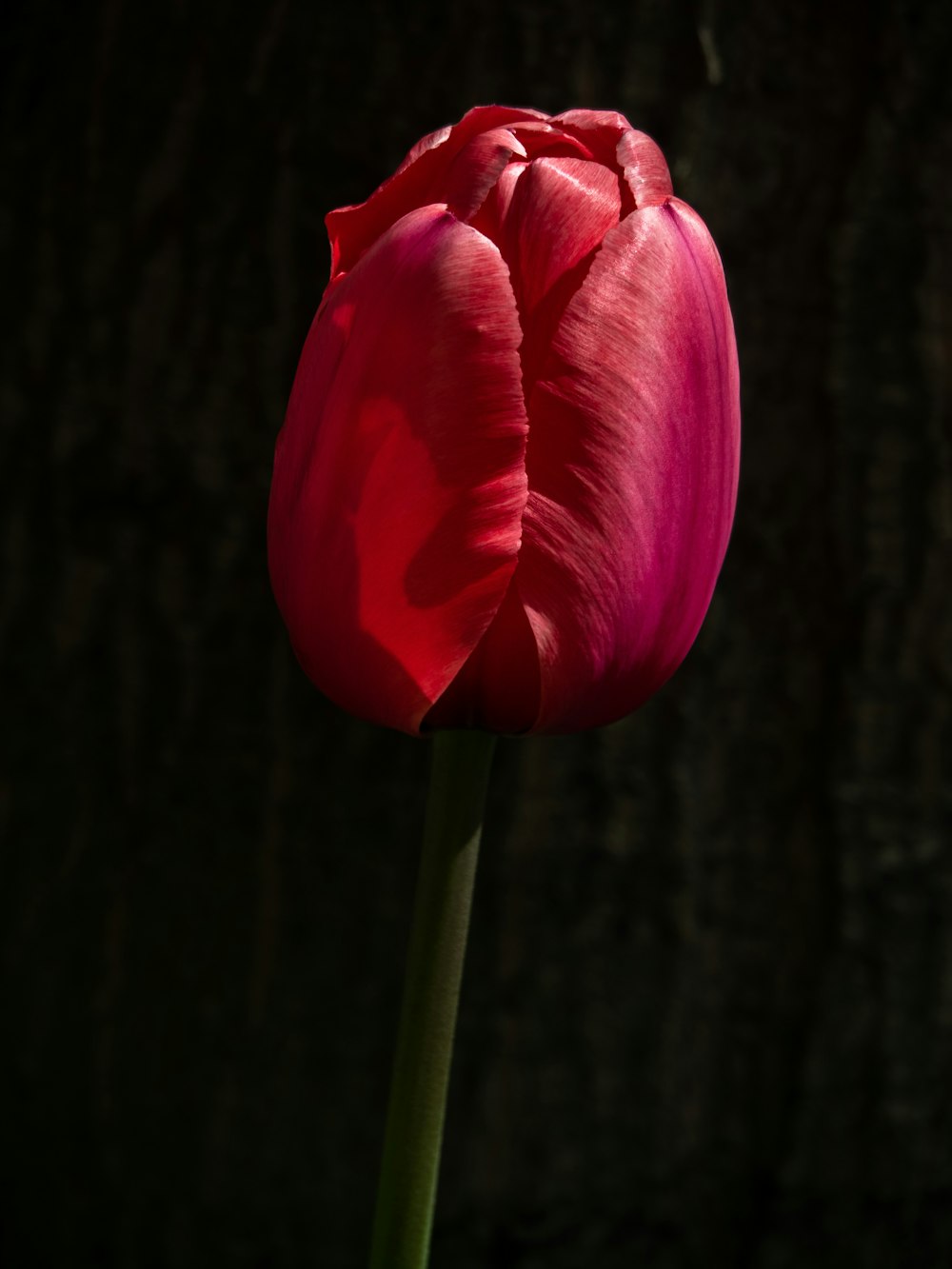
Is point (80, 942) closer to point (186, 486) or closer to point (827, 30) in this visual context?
point (186, 486)

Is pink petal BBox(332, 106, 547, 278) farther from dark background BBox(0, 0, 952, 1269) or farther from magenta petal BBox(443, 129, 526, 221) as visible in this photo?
dark background BBox(0, 0, 952, 1269)

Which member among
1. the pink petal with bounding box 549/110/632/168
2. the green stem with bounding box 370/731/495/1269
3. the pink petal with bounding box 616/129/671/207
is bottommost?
the green stem with bounding box 370/731/495/1269

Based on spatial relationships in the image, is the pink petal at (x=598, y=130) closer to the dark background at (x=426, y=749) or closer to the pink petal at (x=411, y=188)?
the pink petal at (x=411, y=188)

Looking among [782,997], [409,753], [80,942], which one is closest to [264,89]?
[409,753]

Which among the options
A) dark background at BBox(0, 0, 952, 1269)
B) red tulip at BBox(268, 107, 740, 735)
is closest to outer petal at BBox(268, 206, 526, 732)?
red tulip at BBox(268, 107, 740, 735)

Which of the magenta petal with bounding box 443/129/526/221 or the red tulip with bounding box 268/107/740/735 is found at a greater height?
the magenta petal with bounding box 443/129/526/221

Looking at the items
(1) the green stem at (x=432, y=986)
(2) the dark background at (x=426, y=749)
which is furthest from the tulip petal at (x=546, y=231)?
(2) the dark background at (x=426, y=749)
